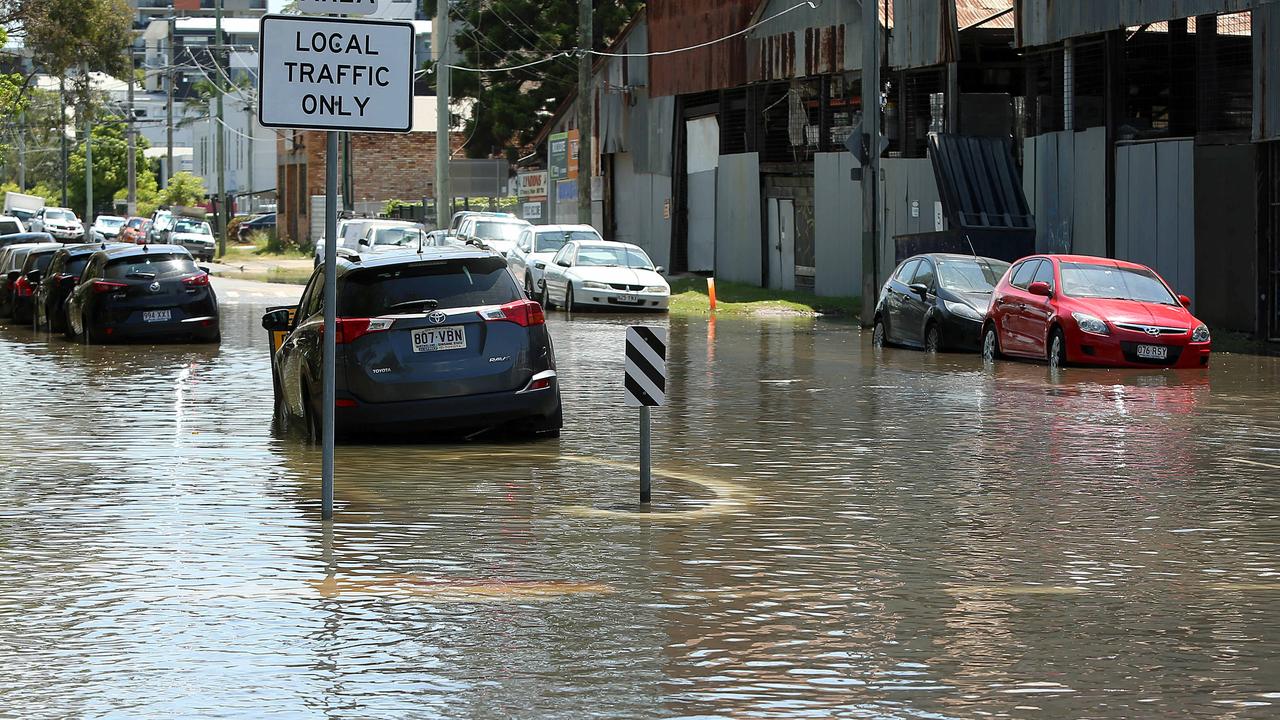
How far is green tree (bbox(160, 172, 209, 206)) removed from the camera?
117 metres

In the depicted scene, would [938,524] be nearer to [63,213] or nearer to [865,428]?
[865,428]

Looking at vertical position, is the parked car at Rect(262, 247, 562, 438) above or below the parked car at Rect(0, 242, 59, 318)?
below

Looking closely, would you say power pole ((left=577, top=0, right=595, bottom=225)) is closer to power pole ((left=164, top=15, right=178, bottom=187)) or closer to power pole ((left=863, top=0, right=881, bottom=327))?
power pole ((left=863, top=0, right=881, bottom=327))

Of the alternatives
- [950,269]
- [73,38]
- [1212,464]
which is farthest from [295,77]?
[73,38]

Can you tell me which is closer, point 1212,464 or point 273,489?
point 273,489

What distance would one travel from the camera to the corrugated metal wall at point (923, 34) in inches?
1496

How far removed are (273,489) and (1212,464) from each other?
6.73 meters

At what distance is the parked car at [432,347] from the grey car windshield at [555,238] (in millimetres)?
27420

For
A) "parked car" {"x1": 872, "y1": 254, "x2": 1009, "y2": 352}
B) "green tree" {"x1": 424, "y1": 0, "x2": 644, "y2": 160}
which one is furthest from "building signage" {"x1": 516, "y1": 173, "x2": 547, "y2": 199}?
"parked car" {"x1": 872, "y1": 254, "x2": 1009, "y2": 352}

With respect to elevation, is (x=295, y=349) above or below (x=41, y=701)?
above

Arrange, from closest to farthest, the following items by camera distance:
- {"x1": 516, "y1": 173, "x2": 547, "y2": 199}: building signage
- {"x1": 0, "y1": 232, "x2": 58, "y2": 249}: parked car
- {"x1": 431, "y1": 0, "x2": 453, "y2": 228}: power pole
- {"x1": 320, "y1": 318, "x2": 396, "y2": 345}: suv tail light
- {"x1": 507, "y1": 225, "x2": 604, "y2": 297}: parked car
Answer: {"x1": 320, "y1": 318, "x2": 396, "y2": 345}: suv tail light, {"x1": 507, "y1": 225, "x2": 604, "y2": 297}: parked car, {"x1": 0, "y1": 232, "x2": 58, "y2": 249}: parked car, {"x1": 431, "y1": 0, "x2": 453, "y2": 228}: power pole, {"x1": 516, "y1": 173, "x2": 547, "y2": 199}: building signage

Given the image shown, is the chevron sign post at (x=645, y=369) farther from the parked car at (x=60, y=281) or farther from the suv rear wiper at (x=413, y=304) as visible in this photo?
the parked car at (x=60, y=281)

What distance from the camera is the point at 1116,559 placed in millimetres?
9844

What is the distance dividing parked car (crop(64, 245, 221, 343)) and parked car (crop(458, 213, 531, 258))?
1844 centimetres
